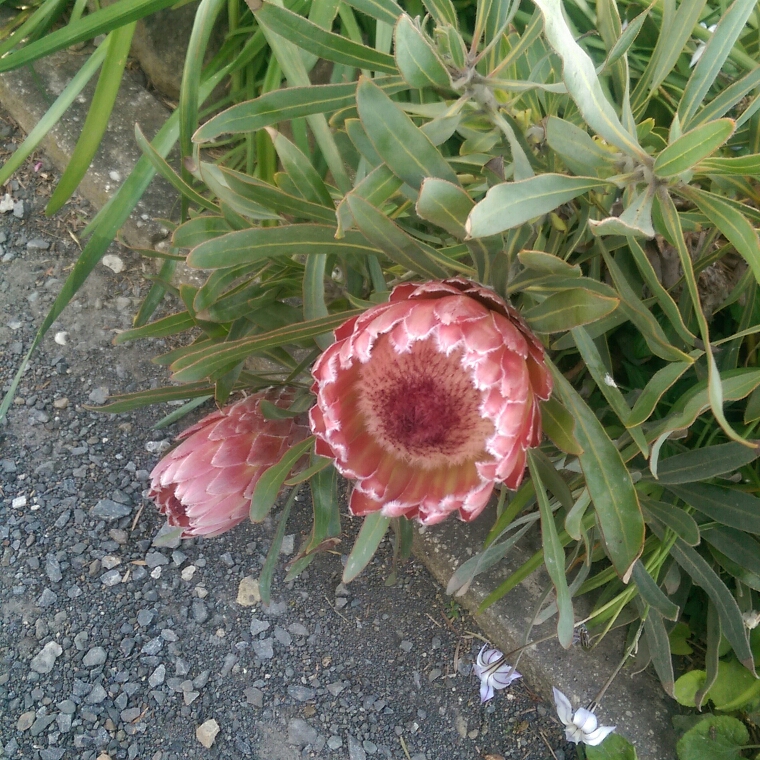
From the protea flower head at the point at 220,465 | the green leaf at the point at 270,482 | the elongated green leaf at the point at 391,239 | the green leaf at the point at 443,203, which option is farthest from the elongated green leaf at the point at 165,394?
the green leaf at the point at 443,203

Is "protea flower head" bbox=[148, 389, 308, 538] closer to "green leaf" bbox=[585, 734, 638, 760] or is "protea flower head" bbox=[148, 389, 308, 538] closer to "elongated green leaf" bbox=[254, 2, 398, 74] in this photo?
"elongated green leaf" bbox=[254, 2, 398, 74]

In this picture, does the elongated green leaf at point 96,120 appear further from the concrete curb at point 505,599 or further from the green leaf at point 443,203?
the green leaf at point 443,203

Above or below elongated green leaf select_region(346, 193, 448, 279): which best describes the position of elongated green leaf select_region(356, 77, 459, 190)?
above

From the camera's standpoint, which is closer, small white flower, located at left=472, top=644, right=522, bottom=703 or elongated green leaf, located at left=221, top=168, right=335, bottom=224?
elongated green leaf, located at left=221, top=168, right=335, bottom=224

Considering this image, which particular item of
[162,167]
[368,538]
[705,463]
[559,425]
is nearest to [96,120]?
[162,167]

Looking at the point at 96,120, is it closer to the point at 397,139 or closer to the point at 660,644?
the point at 397,139

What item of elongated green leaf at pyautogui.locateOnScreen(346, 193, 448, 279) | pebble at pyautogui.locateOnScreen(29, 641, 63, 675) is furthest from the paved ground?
elongated green leaf at pyautogui.locateOnScreen(346, 193, 448, 279)

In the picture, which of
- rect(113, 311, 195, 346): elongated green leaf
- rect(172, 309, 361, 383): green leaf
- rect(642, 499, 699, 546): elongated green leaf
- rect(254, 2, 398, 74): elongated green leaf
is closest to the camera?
rect(254, 2, 398, 74): elongated green leaf
